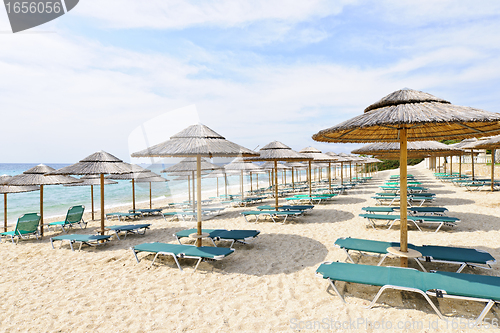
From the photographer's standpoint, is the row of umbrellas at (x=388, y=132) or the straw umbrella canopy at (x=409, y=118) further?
the row of umbrellas at (x=388, y=132)

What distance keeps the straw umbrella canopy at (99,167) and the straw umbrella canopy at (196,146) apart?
1.95m

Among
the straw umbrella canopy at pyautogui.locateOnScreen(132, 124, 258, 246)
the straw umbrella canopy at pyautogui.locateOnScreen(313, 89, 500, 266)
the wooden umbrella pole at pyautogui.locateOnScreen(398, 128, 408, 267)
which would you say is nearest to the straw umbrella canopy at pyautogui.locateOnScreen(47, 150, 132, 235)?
the straw umbrella canopy at pyautogui.locateOnScreen(132, 124, 258, 246)

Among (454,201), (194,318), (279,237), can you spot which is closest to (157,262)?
(194,318)

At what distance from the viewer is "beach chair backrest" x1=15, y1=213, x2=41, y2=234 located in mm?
6918

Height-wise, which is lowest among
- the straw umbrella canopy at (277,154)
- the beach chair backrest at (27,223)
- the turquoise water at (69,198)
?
the turquoise water at (69,198)

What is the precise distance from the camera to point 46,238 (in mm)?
7406

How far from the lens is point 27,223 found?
702 centimetres

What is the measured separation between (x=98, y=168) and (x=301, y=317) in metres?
5.68

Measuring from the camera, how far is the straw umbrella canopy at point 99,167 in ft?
→ 20.4

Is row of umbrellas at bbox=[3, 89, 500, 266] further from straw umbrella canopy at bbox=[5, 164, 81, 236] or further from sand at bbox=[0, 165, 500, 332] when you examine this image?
straw umbrella canopy at bbox=[5, 164, 81, 236]

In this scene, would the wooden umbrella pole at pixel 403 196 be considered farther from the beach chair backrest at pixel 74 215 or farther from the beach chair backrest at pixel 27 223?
the beach chair backrest at pixel 27 223

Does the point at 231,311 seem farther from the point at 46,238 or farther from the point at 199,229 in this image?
the point at 46,238

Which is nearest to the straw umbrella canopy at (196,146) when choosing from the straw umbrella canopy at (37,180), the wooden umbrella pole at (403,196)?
the wooden umbrella pole at (403,196)

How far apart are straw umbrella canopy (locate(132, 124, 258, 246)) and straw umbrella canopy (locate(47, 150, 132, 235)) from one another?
1.95 m
